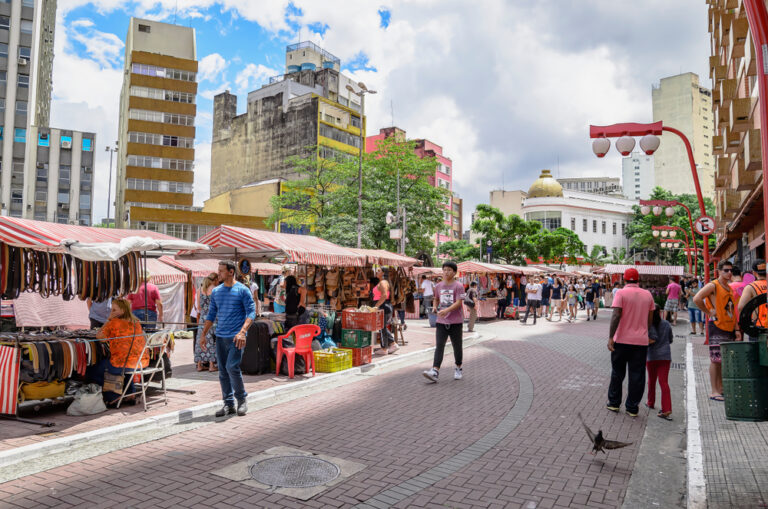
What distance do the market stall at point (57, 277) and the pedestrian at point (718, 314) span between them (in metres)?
7.93

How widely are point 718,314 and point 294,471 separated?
6.11 meters

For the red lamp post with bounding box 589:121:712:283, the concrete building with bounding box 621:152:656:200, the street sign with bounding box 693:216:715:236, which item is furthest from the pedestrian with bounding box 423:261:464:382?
the concrete building with bounding box 621:152:656:200

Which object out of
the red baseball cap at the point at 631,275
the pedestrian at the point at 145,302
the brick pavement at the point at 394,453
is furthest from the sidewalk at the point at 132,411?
the red baseball cap at the point at 631,275

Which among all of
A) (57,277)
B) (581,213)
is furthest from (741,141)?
(581,213)

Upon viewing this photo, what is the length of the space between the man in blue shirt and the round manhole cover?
1854 mm

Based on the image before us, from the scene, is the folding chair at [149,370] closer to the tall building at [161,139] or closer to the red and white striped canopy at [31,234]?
the red and white striped canopy at [31,234]

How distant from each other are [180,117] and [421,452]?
164ft

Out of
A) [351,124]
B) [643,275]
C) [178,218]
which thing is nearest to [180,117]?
[178,218]

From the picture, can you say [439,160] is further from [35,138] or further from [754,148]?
[754,148]

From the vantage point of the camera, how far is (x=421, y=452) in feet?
17.7

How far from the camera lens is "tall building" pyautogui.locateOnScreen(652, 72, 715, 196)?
100625 mm

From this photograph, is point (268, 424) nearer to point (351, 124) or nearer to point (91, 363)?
point (91, 363)

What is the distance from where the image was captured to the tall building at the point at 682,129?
100625 millimetres

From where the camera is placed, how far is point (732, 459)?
5043 millimetres
